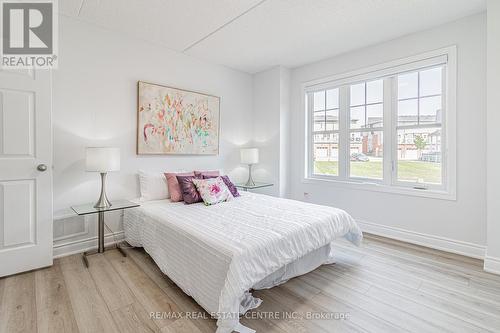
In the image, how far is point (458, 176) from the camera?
270cm

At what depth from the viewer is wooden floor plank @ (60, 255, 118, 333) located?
5.06 ft

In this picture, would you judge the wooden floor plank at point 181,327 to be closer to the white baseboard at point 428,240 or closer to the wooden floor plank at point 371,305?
the wooden floor plank at point 371,305

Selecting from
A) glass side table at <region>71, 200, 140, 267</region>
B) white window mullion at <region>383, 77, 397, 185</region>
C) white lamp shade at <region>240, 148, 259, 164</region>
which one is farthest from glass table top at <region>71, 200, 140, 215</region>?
white window mullion at <region>383, 77, 397, 185</region>

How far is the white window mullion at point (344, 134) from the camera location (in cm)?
371

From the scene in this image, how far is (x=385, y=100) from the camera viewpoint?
10.8 feet

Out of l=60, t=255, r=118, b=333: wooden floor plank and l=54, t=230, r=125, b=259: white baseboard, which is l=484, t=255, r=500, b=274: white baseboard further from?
l=54, t=230, r=125, b=259: white baseboard

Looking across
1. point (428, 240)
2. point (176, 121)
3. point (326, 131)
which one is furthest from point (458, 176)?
point (176, 121)

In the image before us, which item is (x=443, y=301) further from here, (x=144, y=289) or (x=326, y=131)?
(x=326, y=131)

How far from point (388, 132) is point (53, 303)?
12.9 feet

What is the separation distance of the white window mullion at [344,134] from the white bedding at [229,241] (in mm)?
1397

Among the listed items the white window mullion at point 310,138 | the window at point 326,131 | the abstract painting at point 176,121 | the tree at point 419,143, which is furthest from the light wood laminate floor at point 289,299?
the white window mullion at point 310,138

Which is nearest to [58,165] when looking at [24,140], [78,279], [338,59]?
[24,140]

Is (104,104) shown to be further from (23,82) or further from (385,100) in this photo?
(385,100)

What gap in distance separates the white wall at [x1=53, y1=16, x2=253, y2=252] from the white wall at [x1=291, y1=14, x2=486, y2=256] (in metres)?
2.64
